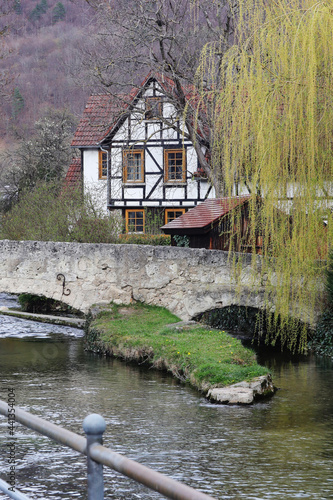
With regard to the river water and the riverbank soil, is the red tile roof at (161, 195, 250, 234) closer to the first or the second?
the riverbank soil

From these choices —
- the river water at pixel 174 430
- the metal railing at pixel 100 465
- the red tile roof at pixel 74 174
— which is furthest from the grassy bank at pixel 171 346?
the red tile roof at pixel 74 174

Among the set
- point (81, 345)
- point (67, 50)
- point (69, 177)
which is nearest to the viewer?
point (81, 345)

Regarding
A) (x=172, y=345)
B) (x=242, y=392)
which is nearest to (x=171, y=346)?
(x=172, y=345)

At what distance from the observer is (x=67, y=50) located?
5216cm

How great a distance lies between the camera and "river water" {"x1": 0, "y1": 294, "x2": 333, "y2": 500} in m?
5.77

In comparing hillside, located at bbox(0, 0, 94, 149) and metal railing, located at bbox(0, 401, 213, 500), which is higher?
hillside, located at bbox(0, 0, 94, 149)

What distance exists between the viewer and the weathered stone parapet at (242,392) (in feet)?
28.5

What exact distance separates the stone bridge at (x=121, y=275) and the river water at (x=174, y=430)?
2.51 metres

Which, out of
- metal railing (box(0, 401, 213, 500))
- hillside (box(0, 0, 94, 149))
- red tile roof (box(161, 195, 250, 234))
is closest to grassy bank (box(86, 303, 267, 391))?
red tile roof (box(161, 195, 250, 234))

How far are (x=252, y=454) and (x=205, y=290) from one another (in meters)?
7.44

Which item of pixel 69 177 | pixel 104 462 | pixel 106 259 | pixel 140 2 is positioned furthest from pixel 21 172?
pixel 104 462

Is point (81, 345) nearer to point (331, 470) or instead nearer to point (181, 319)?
point (181, 319)

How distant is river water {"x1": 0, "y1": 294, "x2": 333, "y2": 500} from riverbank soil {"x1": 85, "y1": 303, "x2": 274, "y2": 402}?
28 cm

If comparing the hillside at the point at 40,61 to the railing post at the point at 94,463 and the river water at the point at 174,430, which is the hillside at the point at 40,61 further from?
the railing post at the point at 94,463
